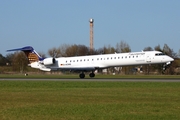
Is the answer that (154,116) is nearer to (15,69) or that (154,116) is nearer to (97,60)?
(97,60)

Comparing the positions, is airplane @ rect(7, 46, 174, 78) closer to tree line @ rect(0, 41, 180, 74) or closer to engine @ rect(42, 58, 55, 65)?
engine @ rect(42, 58, 55, 65)

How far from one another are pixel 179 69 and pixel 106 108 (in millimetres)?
80936

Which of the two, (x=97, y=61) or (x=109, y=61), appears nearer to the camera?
(x=109, y=61)

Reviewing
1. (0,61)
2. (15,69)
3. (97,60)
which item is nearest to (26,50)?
(97,60)

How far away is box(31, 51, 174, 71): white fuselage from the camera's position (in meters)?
51.4

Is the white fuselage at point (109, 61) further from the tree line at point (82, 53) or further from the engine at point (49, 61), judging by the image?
the tree line at point (82, 53)

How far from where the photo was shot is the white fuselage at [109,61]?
169ft

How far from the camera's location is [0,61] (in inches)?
5492

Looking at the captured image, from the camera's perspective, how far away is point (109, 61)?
53125mm

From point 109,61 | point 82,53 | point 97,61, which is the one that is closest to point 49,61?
point 97,61

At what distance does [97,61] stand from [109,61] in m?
1.91

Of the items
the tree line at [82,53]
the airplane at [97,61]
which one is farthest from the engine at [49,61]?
the tree line at [82,53]

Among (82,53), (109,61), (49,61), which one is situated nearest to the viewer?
(109,61)

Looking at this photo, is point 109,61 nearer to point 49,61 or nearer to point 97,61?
Result: point 97,61
